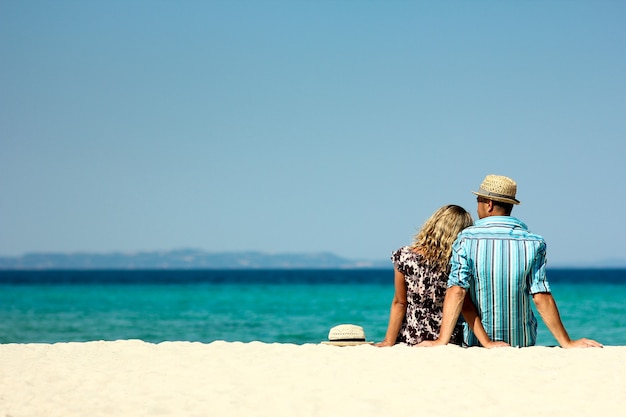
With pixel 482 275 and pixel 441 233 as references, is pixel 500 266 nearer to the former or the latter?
pixel 482 275

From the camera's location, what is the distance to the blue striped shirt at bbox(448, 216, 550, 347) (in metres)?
5.82

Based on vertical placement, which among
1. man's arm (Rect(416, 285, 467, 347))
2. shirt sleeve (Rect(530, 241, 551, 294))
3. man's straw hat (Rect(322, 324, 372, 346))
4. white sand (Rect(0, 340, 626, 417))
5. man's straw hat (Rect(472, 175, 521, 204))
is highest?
man's straw hat (Rect(472, 175, 521, 204))

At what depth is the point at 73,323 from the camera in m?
22.0

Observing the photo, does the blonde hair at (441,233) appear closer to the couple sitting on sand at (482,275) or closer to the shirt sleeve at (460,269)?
the couple sitting on sand at (482,275)

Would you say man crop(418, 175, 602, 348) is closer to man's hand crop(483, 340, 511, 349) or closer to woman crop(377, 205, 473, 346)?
man's hand crop(483, 340, 511, 349)

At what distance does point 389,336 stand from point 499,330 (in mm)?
1032

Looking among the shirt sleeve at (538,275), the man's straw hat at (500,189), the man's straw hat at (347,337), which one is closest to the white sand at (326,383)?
the man's straw hat at (347,337)

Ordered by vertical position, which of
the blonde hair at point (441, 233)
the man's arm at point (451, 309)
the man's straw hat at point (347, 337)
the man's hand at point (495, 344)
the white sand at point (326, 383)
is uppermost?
the blonde hair at point (441, 233)

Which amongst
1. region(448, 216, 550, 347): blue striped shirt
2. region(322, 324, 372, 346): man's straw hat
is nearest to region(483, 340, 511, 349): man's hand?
region(448, 216, 550, 347): blue striped shirt

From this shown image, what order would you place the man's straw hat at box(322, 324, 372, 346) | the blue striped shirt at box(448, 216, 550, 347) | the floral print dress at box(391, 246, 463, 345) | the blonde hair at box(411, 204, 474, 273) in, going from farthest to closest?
the man's straw hat at box(322, 324, 372, 346)
the floral print dress at box(391, 246, 463, 345)
the blonde hair at box(411, 204, 474, 273)
the blue striped shirt at box(448, 216, 550, 347)

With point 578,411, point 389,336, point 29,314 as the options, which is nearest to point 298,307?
point 29,314

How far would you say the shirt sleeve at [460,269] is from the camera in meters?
5.86

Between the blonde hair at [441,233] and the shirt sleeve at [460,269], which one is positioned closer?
the shirt sleeve at [460,269]

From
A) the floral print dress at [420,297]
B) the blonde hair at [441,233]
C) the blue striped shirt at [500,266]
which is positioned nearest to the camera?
the blue striped shirt at [500,266]
